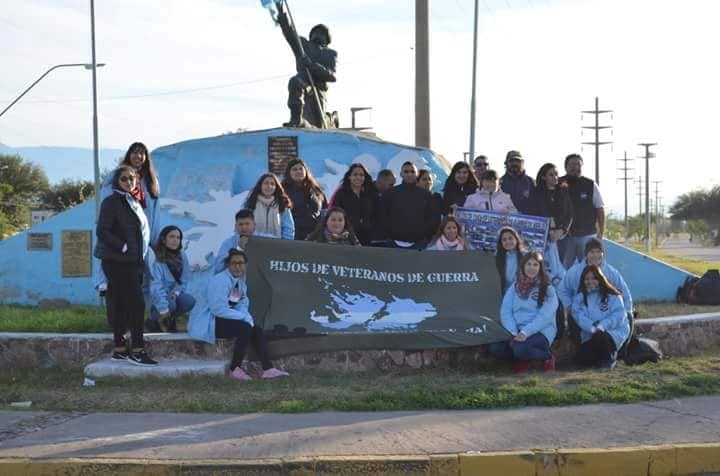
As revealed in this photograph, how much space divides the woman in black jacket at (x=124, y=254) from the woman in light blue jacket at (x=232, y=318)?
0.55 metres

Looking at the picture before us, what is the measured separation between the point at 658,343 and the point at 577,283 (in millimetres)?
1274

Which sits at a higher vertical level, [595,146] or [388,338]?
[595,146]

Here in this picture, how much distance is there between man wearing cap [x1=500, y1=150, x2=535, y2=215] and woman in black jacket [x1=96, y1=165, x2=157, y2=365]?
4.10m

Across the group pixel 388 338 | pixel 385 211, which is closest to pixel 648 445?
pixel 388 338

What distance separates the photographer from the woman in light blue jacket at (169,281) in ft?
27.6

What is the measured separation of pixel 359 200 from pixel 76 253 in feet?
17.1

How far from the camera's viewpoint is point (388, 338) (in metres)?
8.08

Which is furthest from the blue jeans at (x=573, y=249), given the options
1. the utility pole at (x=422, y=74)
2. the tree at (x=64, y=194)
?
the tree at (x=64, y=194)

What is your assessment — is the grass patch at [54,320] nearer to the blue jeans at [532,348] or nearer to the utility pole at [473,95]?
the blue jeans at [532,348]

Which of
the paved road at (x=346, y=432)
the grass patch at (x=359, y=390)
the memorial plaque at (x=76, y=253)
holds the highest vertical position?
the memorial plaque at (x=76, y=253)

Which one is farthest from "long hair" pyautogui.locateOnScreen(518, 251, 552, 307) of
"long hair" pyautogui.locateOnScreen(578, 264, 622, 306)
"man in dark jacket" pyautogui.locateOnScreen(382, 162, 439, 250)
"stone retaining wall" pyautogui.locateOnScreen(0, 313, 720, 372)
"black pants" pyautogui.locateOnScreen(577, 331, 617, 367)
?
"man in dark jacket" pyautogui.locateOnScreen(382, 162, 439, 250)

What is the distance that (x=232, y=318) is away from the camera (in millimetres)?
7688

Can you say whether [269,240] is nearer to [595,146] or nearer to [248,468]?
[248,468]

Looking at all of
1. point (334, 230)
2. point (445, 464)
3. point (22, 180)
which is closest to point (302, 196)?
point (334, 230)
